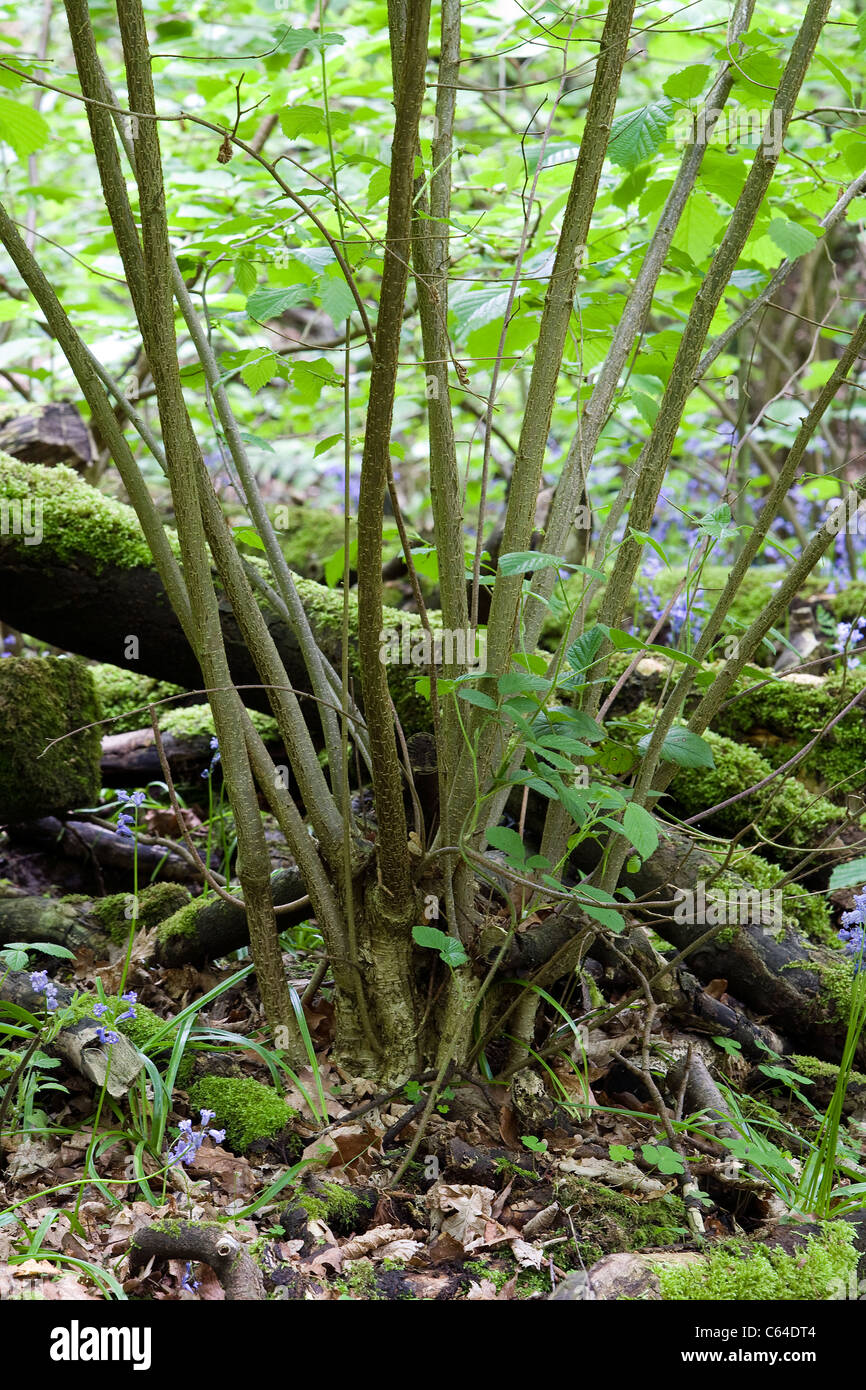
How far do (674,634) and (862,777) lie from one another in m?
1.20

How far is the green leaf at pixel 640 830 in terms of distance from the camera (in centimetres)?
161

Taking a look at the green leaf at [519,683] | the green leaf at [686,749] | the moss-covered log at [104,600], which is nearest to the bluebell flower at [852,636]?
the green leaf at [686,749]

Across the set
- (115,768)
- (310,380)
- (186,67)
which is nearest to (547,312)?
(310,380)

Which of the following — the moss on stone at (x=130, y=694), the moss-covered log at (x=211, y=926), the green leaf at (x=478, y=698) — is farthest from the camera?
the moss on stone at (x=130, y=694)

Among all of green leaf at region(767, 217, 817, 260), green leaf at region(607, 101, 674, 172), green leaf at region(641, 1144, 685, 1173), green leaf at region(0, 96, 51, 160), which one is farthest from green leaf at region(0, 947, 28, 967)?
green leaf at region(767, 217, 817, 260)

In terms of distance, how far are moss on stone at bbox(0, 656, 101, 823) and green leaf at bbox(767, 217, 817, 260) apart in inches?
91.6

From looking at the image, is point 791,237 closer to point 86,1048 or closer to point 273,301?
point 273,301

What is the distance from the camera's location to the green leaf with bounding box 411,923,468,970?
1.99 m

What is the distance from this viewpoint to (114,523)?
10.4ft

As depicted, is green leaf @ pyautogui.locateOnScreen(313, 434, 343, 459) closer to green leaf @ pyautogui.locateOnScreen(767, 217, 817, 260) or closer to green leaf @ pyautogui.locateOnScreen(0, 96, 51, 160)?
green leaf @ pyautogui.locateOnScreen(0, 96, 51, 160)

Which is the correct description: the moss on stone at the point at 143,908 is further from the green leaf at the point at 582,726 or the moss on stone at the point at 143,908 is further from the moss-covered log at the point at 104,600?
the green leaf at the point at 582,726

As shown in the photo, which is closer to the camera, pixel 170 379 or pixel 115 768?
pixel 170 379

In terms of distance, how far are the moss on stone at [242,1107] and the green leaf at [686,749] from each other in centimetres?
116
